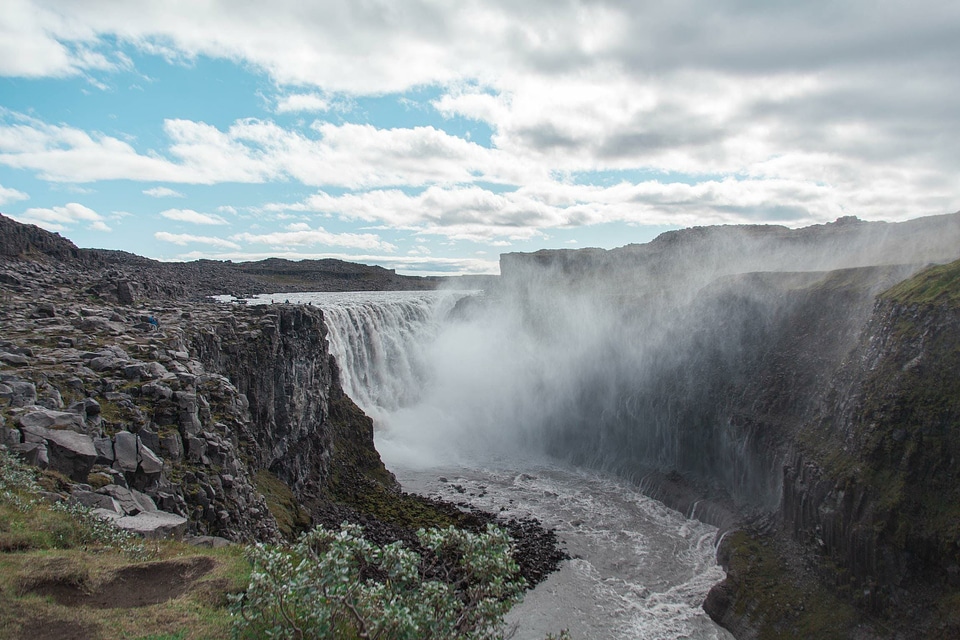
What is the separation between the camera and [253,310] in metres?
35.9

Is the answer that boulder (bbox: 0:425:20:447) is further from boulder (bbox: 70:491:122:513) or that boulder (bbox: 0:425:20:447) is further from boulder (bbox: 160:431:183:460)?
boulder (bbox: 160:431:183:460)

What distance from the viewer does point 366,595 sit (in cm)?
773

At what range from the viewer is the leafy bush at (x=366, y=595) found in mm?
7195

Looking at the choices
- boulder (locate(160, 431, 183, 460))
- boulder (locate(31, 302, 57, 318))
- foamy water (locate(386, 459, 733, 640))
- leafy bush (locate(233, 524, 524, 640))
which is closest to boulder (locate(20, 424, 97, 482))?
boulder (locate(160, 431, 183, 460))

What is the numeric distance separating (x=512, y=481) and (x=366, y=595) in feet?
127

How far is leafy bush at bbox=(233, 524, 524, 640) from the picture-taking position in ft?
23.6

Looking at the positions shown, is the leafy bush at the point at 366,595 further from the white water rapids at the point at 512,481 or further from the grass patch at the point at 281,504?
the grass patch at the point at 281,504

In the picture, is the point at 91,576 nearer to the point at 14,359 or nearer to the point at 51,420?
the point at 51,420

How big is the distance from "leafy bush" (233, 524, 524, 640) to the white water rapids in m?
8.67

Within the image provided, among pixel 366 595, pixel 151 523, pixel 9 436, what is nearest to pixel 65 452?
pixel 9 436

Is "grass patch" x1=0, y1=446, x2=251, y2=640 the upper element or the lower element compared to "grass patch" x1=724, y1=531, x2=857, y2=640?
upper

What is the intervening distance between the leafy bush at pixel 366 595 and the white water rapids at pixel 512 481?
8672mm

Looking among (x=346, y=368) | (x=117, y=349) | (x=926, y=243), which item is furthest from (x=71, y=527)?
(x=926, y=243)

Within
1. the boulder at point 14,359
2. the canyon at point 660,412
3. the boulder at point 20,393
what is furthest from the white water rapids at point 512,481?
the boulder at point 14,359
